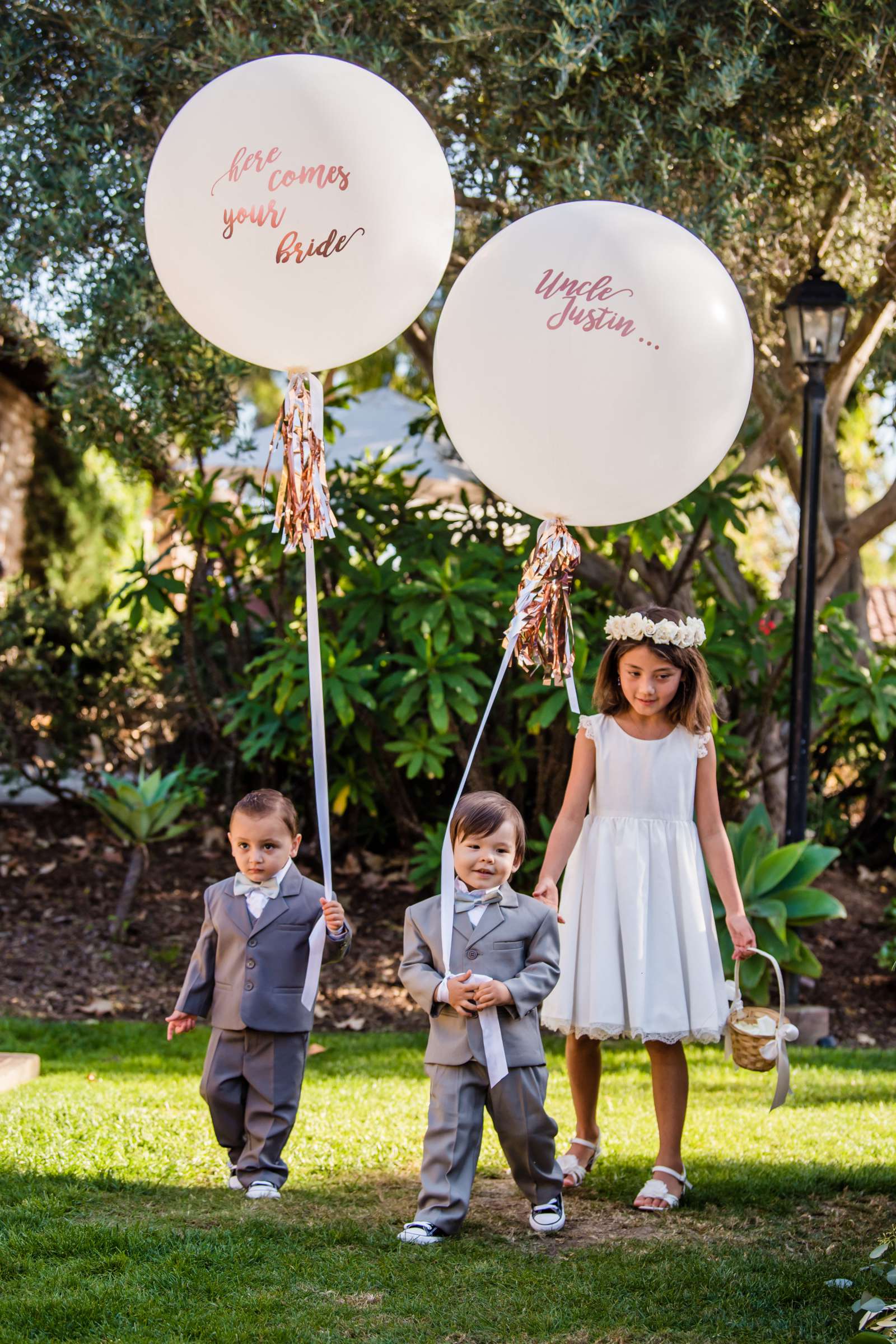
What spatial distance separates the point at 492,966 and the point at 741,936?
72 cm

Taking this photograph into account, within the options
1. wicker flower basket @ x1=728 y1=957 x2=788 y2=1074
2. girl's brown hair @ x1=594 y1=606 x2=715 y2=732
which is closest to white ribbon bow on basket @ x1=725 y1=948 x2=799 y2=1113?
wicker flower basket @ x1=728 y1=957 x2=788 y2=1074

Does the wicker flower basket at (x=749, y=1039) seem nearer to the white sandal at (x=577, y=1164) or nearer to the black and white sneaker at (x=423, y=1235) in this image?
the white sandal at (x=577, y=1164)

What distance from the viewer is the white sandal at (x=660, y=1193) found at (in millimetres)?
3334

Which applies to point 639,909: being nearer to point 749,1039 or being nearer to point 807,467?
point 749,1039

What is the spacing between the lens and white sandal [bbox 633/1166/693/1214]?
10.9 feet

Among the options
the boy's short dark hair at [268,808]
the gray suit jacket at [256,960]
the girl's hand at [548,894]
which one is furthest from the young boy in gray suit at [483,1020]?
the boy's short dark hair at [268,808]

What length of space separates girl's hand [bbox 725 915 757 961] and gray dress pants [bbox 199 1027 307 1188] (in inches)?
45.3

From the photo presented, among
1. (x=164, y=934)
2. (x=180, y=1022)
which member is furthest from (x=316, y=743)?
(x=164, y=934)

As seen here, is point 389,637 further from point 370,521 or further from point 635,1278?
point 635,1278

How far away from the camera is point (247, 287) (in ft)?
10.3

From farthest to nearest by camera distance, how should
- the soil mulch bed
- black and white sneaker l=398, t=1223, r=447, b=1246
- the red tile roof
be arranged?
1. the red tile roof
2. the soil mulch bed
3. black and white sneaker l=398, t=1223, r=447, b=1246

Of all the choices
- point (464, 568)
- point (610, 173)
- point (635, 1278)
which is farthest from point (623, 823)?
point (610, 173)

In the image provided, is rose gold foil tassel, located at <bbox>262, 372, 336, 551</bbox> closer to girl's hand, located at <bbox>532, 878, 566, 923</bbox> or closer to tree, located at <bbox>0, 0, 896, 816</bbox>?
girl's hand, located at <bbox>532, 878, 566, 923</bbox>

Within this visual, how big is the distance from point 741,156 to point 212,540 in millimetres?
3000
